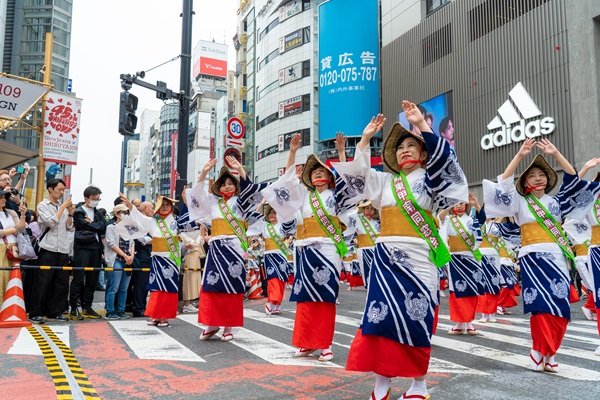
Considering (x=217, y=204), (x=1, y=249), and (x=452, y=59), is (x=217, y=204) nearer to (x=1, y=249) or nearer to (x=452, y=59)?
(x=1, y=249)

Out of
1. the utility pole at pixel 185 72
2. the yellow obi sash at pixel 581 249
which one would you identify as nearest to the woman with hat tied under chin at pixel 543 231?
the yellow obi sash at pixel 581 249

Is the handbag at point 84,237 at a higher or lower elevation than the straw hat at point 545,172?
lower

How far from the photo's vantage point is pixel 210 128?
74562 millimetres

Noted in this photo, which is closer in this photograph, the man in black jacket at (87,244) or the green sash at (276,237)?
the man in black jacket at (87,244)

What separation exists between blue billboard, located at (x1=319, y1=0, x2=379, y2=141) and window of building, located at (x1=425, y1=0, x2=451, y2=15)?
6403 millimetres

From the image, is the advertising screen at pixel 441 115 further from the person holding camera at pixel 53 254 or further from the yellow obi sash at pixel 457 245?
the person holding camera at pixel 53 254

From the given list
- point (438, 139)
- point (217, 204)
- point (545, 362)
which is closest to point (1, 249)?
point (217, 204)

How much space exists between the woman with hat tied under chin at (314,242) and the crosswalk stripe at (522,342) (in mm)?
2497

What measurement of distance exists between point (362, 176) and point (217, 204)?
288cm

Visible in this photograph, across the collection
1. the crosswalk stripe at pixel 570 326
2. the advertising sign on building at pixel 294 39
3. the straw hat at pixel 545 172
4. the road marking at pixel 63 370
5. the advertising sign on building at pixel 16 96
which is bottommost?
the crosswalk stripe at pixel 570 326

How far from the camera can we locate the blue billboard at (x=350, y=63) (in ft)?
109

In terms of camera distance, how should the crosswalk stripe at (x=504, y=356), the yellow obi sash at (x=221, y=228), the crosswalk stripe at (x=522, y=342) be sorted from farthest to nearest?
the yellow obi sash at (x=221, y=228) < the crosswalk stripe at (x=522, y=342) < the crosswalk stripe at (x=504, y=356)

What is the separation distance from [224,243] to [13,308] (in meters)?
3.11

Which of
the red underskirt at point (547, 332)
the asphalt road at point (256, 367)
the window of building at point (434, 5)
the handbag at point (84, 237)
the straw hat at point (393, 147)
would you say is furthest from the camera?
the window of building at point (434, 5)
